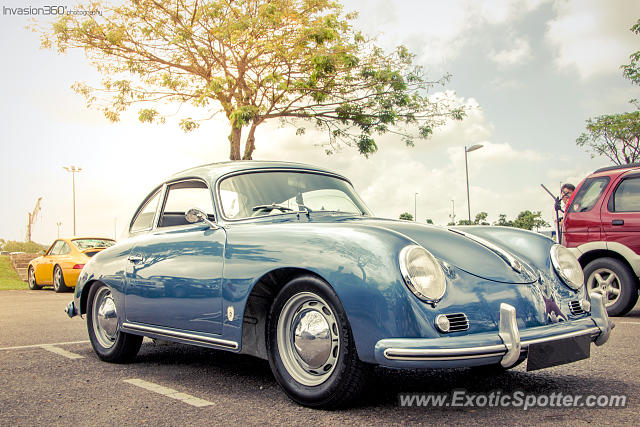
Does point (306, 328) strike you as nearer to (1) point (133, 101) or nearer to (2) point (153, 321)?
(2) point (153, 321)

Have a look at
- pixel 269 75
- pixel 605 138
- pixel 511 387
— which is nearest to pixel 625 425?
pixel 511 387

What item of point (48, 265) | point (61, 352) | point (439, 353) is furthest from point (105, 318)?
point (48, 265)

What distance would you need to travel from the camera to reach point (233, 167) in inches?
178

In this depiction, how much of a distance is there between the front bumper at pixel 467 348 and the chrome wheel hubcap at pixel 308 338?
0.38 metres

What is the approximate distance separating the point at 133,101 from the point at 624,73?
19.3m

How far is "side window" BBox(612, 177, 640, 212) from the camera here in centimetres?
788

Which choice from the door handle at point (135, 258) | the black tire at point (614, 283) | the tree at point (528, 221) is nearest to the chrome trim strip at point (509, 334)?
the door handle at point (135, 258)

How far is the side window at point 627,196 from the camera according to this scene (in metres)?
7.88

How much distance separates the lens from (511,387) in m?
3.76

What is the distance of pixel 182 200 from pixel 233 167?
2.28 feet

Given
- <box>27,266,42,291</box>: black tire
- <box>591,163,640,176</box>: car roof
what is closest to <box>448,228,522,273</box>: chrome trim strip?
<box>591,163,640,176</box>: car roof

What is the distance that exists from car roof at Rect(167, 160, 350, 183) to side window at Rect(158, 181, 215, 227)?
79 millimetres

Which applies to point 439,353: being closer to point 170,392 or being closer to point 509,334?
point 509,334

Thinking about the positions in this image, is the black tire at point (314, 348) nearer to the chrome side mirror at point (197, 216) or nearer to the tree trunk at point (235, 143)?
the chrome side mirror at point (197, 216)
